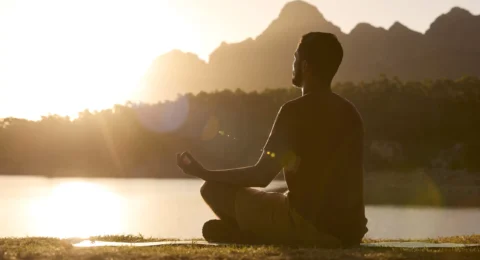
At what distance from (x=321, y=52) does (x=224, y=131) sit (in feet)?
255

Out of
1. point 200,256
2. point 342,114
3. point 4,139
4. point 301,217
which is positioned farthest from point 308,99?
point 4,139

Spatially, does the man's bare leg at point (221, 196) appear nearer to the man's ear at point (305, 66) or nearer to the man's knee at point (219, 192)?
the man's knee at point (219, 192)

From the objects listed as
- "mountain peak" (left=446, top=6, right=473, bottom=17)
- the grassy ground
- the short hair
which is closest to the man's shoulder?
the short hair

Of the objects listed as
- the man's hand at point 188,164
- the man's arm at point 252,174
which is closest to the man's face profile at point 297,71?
the man's arm at point 252,174

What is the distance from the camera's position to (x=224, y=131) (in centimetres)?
8288

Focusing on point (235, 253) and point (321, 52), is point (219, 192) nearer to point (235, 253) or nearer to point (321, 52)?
point (235, 253)

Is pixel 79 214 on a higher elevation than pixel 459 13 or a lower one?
lower

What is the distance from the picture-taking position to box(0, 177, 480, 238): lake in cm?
2389

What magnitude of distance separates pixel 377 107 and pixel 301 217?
65260 mm

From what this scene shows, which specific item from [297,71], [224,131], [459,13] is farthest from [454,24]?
[297,71]

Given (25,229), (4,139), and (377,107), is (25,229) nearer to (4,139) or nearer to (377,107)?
(377,107)

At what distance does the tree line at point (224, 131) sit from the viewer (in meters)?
65.7

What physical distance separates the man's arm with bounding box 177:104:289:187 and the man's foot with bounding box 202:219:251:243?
2.75 ft

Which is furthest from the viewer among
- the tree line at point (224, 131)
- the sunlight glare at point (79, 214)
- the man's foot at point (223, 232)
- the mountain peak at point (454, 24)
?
the mountain peak at point (454, 24)
